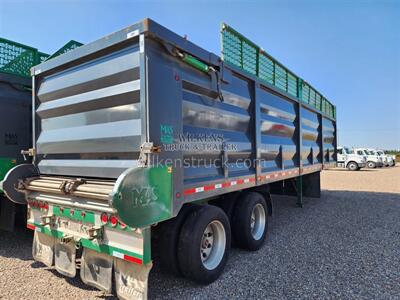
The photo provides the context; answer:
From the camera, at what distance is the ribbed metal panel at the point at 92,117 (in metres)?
2.77

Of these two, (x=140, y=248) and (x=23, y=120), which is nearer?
(x=140, y=248)

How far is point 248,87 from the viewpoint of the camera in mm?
4227

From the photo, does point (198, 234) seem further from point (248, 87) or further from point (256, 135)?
point (248, 87)

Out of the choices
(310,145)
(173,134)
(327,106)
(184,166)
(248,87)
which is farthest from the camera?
(327,106)

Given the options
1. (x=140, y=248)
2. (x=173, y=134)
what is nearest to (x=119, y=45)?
(x=173, y=134)

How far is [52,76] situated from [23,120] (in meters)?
1.45

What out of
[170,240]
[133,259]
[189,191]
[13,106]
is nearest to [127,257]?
[133,259]

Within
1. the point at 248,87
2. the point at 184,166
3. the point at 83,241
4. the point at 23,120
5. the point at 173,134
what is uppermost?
the point at 248,87

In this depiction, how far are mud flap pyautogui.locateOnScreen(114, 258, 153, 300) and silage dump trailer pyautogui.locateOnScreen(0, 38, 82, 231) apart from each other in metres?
2.70

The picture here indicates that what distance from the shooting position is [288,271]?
3.51m

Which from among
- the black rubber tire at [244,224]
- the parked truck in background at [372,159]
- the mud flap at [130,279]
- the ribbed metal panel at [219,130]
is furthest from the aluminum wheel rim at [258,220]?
the parked truck in background at [372,159]

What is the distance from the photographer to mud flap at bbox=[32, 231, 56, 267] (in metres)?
3.38

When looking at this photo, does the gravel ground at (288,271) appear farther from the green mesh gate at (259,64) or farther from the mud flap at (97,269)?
the green mesh gate at (259,64)

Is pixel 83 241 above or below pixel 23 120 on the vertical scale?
below
